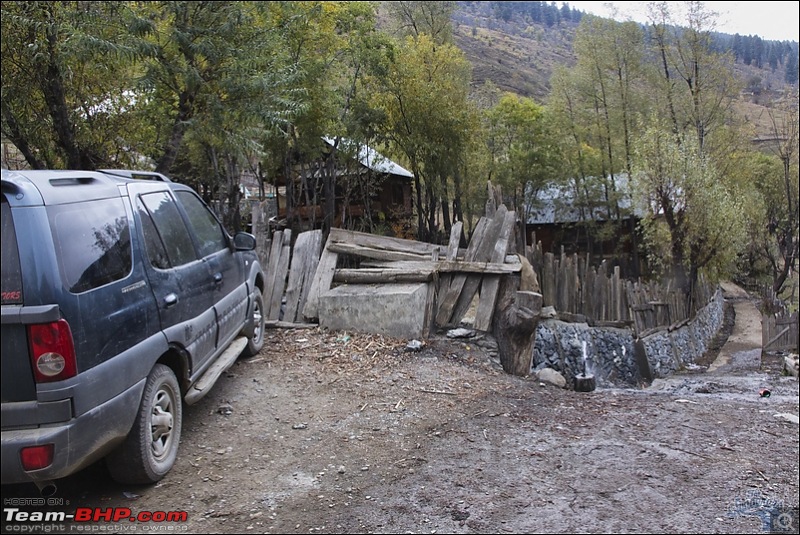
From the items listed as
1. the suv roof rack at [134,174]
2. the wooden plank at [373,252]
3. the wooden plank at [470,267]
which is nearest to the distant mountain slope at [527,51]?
the wooden plank at [470,267]

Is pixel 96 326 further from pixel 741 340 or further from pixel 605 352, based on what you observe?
pixel 741 340

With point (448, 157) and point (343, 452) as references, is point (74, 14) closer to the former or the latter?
point (343, 452)

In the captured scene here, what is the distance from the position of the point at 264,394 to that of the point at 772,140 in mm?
27934

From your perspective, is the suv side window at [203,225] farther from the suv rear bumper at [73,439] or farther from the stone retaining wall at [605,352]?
the stone retaining wall at [605,352]

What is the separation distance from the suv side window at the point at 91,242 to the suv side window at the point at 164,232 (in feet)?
0.89

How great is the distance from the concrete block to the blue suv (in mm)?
2584

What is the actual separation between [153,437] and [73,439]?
766 mm

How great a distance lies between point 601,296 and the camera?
42.5ft

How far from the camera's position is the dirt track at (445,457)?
3.05m

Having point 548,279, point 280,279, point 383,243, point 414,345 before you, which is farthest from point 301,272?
point 548,279

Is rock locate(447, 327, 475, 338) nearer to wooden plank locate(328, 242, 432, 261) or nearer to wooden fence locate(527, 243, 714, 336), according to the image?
wooden plank locate(328, 242, 432, 261)

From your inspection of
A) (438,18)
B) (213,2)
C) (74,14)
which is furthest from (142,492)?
(438,18)

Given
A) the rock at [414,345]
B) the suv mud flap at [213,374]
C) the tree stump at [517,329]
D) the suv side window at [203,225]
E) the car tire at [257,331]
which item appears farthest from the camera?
the tree stump at [517,329]

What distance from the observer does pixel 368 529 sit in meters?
2.91
